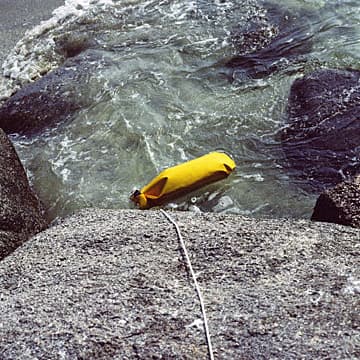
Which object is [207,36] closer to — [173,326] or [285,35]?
[285,35]

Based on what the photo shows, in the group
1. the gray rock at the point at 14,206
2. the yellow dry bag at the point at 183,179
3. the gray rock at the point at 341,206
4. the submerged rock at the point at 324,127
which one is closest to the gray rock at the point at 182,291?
the gray rock at the point at 341,206

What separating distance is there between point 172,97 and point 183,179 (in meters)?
1.69

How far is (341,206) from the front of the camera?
12.5 feet

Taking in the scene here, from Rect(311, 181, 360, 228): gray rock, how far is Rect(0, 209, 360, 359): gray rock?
1.13 feet

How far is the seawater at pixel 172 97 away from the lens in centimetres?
526

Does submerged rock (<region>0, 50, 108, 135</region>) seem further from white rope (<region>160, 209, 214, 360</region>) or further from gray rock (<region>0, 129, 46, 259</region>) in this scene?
white rope (<region>160, 209, 214, 360</region>)

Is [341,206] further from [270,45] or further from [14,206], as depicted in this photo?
[270,45]

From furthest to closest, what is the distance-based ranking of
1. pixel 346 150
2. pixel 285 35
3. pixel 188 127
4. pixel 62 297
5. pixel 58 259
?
pixel 285 35 → pixel 188 127 → pixel 346 150 → pixel 58 259 → pixel 62 297

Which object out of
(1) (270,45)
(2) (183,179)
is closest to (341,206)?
(2) (183,179)

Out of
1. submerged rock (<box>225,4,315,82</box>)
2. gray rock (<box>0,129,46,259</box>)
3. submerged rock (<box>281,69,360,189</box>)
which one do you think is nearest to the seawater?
submerged rock (<box>225,4,315,82</box>)

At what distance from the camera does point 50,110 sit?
641 cm

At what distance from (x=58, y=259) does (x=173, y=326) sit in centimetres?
98

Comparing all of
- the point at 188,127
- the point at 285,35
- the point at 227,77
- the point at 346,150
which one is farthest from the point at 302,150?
the point at 285,35

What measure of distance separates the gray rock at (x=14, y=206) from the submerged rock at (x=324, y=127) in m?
2.34
